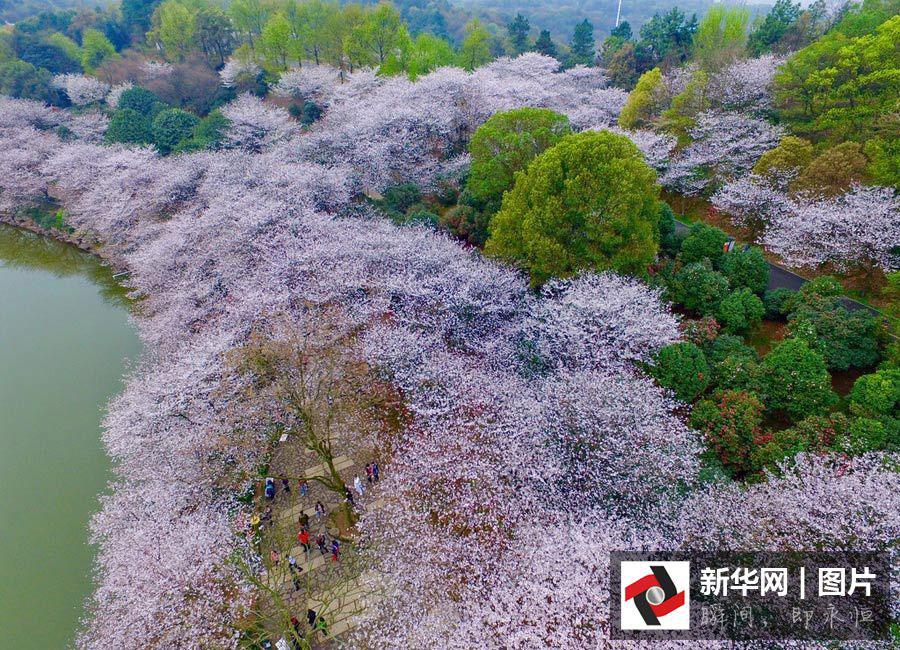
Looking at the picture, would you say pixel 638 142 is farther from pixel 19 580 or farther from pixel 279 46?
pixel 279 46

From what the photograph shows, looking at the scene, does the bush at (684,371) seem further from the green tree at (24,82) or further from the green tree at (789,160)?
the green tree at (24,82)

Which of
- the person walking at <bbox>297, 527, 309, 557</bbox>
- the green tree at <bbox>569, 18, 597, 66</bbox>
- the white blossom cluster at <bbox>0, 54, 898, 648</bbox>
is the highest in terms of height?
the green tree at <bbox>569, 18, 597, 66</bbox>

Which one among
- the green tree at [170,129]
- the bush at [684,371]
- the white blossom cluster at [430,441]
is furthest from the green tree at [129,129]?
the bush at [684,371]

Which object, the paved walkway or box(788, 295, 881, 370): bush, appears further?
the paved walkway

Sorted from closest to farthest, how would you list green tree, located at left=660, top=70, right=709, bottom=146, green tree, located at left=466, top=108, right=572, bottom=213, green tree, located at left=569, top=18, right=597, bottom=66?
green tree, located at left=466, top=108, right=572, bottom=213 → green tree, located at left=660, top=70, right=709, bottom=146 → green tree, located at left=569, top=18, right=597, bottom=66

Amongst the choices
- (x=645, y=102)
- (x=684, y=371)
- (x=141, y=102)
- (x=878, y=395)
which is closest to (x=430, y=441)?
(x=684, y=371)

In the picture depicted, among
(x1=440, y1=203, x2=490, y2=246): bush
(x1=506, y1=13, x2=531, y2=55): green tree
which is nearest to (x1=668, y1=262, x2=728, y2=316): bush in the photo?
(x1=440, y1=203, x2=490, y2=246): bush

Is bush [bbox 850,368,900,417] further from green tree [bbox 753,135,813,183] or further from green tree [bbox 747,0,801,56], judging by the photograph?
green tree [bbox 747,0,801,56]
